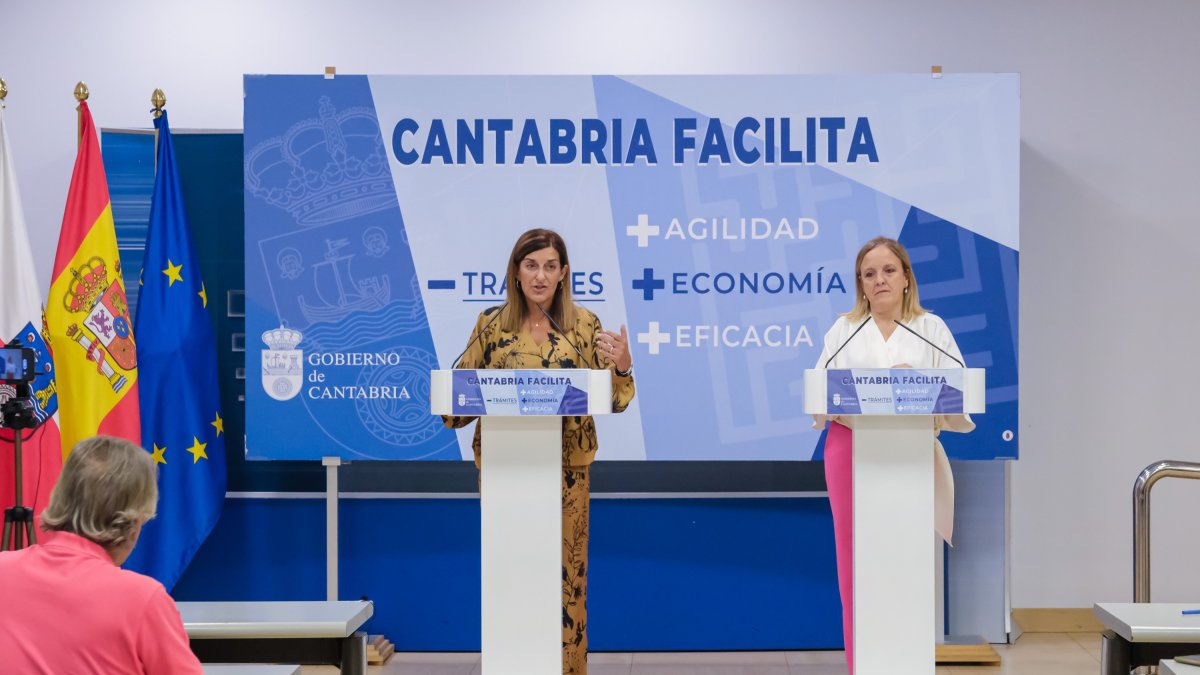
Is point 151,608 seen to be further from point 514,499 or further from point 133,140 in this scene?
point 133,140

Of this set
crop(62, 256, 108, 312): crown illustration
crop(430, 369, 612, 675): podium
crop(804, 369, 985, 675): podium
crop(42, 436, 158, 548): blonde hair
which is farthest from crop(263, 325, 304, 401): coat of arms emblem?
crop(42, 436, 158, 548): blonde hair

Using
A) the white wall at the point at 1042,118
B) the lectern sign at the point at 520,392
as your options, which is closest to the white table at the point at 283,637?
the lectern sign at the point at 520,392

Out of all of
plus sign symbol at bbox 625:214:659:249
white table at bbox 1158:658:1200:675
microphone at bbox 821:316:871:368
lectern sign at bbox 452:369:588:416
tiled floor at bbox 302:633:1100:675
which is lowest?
tiled floor at bbox 302:633:1100:675

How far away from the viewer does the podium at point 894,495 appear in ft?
7.85

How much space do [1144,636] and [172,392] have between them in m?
3.48

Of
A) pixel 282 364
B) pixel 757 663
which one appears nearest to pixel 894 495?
pixel 757 663

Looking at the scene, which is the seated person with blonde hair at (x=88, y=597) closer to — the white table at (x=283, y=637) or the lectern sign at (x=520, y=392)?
the white table at (x=283, y=637)

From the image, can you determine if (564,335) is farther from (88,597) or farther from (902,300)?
(88,597)

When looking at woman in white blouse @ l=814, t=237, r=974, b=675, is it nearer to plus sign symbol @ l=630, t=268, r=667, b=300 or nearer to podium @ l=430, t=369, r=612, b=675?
podium @ l=430, t=369, r=612, b=675

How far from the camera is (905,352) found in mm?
2867

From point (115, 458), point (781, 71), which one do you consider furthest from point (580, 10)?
point (115, 458)

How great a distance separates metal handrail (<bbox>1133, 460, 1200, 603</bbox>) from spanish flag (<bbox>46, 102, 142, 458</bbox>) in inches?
137

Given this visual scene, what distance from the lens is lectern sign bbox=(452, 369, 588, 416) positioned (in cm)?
241

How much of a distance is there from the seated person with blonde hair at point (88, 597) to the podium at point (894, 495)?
58.6 inches
